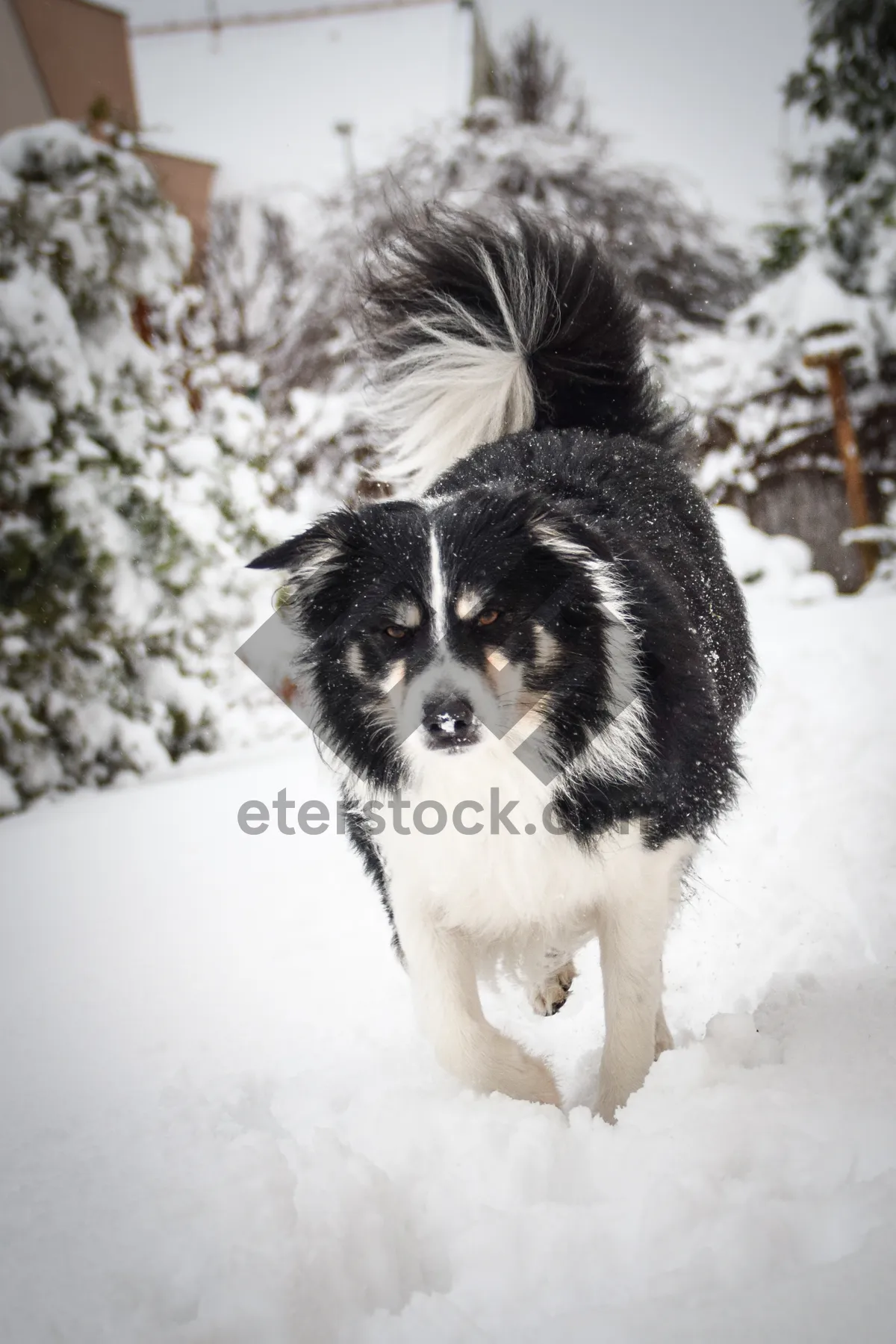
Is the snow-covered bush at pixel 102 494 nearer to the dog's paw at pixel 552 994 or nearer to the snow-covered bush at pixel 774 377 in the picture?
the dog's paw at pixel 552 994

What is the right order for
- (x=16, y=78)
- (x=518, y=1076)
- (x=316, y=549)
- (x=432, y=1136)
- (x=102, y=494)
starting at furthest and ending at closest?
(x=16, y=78) → (x=102, y=494) → (x=316, y=549) → (x=518, y=1076) → (x=432, y=1136)

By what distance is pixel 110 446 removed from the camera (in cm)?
632

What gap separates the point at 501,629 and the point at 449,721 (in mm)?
287

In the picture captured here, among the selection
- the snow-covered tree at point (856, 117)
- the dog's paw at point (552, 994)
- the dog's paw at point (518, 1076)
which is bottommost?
the dog's paw at point (552, 994)

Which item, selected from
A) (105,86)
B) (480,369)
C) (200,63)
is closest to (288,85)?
(200,63)

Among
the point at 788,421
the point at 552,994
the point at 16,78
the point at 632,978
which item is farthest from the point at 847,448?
the point at 16,78

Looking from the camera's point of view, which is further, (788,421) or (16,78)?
(16,78)

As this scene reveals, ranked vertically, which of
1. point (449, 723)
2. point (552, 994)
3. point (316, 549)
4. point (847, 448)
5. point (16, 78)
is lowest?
point (552, 994)

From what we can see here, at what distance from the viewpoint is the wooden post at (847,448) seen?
26.9 ft

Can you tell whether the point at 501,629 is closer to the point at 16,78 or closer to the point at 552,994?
the point at 552,994

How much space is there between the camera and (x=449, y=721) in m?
2.07

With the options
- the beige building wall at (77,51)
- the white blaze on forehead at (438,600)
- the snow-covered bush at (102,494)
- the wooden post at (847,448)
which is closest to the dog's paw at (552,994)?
the white blaze on forehead at (438,600)

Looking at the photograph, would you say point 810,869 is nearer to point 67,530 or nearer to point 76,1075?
point 76,1075

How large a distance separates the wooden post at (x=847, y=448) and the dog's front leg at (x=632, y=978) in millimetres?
6715
